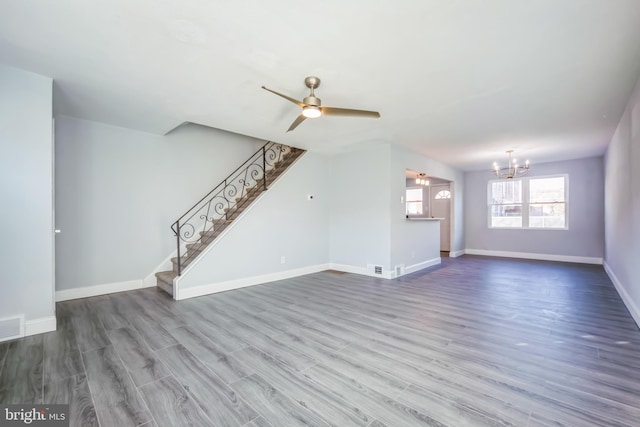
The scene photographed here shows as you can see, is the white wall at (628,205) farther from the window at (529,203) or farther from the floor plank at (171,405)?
the floor plank at (171,405)

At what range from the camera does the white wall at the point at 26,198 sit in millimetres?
→ 2805

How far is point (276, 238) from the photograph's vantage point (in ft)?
18.3

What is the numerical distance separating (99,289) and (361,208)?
4.83 metres

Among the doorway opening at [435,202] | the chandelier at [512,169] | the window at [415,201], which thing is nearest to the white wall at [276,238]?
the doorway opening at [435,202]

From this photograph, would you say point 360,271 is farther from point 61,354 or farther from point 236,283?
point 61,354

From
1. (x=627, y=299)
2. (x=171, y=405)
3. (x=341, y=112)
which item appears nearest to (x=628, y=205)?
(x=627, y=299)

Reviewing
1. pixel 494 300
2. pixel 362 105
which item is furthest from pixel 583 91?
pixel 494 300

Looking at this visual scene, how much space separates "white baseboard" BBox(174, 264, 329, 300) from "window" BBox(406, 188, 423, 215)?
191 inches

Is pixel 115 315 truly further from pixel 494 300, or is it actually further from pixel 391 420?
pixel 494 300

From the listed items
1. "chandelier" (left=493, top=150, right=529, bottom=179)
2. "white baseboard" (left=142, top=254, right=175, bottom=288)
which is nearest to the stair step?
"white baseboard" (left=142, top=254, right=175, bottom=288)

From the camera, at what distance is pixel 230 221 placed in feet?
16.5

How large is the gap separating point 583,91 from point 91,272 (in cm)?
707

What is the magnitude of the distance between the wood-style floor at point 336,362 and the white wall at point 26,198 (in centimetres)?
46

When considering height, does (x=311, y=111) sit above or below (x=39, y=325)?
above
